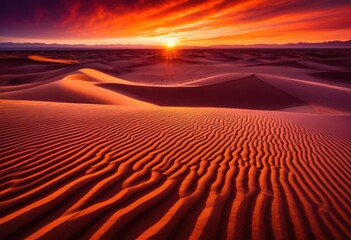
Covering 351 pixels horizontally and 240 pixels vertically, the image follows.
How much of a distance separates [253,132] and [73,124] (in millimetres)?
4527

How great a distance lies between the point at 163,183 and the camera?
3.21 meters

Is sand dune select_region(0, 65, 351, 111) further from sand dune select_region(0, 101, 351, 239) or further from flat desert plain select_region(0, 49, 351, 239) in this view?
sand dune select_region(0, 101, 351, 239)

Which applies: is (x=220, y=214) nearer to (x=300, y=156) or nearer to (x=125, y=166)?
(x=125, y=166)

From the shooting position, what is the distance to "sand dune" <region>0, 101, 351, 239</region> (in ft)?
7.80

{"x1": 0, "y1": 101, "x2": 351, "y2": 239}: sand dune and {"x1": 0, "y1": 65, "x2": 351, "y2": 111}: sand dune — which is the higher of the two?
{"x1": 0, "y1": 101, "x2": 351, "y2": 239}: sand dune

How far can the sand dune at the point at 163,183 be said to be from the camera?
2379mm

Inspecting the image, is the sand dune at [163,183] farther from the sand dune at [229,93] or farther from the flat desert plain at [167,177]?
the sand dune at [229,93]

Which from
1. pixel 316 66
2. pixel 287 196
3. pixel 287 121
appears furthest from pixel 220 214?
pixel 316 66

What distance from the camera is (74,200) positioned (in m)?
2.66

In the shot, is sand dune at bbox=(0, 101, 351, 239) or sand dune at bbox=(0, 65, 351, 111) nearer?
sand dune at bbox=(0, 101, 351, 239)

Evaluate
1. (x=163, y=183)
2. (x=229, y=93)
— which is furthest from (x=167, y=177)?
(x=229, y=93)

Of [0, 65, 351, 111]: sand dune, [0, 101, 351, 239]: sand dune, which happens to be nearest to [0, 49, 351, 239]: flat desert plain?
[0, 101, 351, 239]: sand dune

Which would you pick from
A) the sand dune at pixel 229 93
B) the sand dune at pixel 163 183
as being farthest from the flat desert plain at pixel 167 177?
the sand dune at pixel 229 93

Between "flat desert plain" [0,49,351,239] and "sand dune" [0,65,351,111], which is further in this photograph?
"sand dune" [0,65,351,111]
